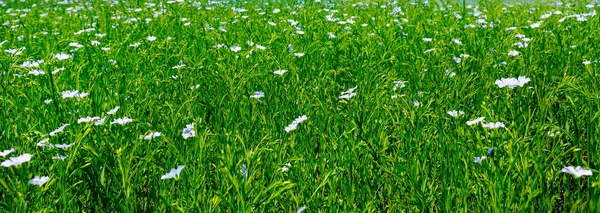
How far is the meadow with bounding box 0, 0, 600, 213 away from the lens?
5.88 feet

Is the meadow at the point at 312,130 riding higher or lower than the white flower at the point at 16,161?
lower

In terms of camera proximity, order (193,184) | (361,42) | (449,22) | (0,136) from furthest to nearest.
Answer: (449,22), (361,42), (0,136), (193,184)

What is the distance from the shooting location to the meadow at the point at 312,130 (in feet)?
5.88

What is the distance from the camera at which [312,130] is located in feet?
8.38

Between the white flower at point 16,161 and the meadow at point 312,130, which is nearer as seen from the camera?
the white flower at point 16,161

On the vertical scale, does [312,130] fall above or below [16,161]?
below

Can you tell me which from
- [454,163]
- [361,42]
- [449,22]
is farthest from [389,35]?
Result: [454,163]

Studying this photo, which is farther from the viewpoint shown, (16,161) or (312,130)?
(312,130)

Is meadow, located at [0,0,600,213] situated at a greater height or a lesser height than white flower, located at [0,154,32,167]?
lesser

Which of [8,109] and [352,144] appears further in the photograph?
[8,109]

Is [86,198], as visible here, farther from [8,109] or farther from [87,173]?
[8,109]

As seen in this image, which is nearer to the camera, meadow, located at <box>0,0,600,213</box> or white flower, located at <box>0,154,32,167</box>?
white flower, located at <box>0,154,32,167</box>

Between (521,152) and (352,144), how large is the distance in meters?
0.59

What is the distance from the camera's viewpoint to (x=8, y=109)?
265cm
